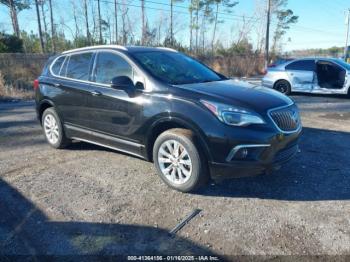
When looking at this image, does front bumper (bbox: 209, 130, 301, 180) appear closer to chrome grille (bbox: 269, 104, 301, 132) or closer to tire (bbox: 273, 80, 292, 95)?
chrome grille (bbox: 269, 104, 301, 132)

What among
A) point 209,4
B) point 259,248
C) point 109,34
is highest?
point 209,4

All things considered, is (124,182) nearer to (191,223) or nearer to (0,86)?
(191,223)

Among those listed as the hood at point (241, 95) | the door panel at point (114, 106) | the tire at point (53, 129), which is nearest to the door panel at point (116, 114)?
the door panel at point (114, 106)

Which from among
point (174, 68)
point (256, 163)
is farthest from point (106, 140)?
point (256, 163)

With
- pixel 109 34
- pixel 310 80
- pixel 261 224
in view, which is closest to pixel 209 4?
pixel 109 34

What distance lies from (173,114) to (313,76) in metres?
9.64

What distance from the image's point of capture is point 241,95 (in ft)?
13.4

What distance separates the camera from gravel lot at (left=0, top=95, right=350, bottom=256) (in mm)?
3047

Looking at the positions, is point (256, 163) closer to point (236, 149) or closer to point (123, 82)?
point (236, 149)

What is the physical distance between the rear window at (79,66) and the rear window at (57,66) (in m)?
0.28

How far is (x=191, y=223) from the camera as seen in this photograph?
3.42 m

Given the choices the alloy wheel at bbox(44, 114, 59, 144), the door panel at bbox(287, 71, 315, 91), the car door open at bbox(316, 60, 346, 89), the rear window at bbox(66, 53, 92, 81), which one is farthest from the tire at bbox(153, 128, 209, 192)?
the car door open at bbox(316, 60, 346, 89)

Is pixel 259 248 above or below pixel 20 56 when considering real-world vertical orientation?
below

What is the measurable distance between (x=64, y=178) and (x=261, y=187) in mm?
2647
